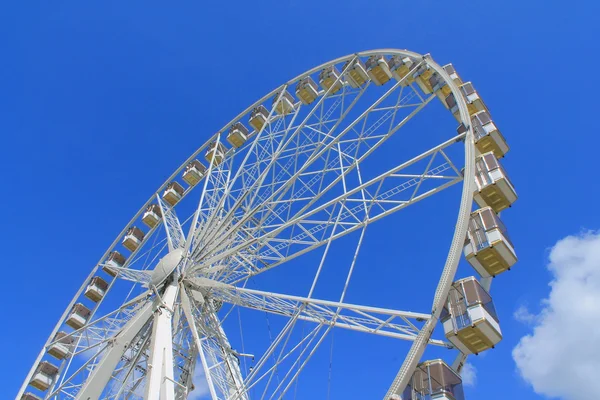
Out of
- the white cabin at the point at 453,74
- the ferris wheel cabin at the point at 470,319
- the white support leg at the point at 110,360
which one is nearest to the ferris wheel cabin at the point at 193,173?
the white support leg at the point at 110,360

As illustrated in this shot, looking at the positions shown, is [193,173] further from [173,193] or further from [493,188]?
[493,188]

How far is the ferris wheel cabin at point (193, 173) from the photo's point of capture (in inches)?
754

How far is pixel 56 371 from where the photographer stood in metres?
17.5

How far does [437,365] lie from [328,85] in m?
11.0

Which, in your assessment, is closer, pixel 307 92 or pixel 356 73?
pixel 356 73

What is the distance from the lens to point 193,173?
19.2 metres

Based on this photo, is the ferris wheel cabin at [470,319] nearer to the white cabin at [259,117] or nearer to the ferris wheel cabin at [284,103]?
the ferris wheel cabin at [284,103]

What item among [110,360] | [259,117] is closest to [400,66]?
[259,117]

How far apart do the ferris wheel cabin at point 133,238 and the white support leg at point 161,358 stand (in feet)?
25.7

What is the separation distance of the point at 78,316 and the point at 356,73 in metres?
12.9

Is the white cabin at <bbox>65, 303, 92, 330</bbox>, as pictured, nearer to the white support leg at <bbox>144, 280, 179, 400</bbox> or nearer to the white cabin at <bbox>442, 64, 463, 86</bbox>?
the white support leg at <bbox>144, 280, 179, 400</bbox>

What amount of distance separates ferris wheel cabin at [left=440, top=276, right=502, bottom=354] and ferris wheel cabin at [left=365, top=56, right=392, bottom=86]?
342 inches

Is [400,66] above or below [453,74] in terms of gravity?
above

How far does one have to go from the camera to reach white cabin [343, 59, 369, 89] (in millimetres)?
15672
